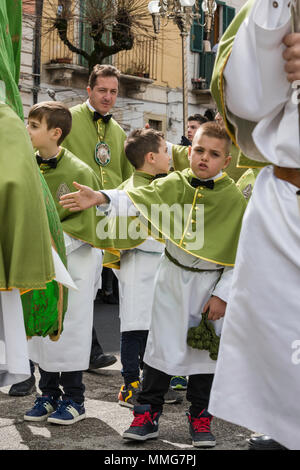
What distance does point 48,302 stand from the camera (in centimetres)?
296

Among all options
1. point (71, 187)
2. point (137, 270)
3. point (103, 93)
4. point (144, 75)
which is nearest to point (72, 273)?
point (71, 187)

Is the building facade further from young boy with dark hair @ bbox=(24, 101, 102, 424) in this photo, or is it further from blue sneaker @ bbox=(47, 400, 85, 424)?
blue sneaker @ bbox=(47, 400, 85, 424)

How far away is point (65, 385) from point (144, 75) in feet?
63.2

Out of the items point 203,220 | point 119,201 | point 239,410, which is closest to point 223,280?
point 203,220

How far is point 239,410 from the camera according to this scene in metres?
2.50

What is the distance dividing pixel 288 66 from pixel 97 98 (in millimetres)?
3685

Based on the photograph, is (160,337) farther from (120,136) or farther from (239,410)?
(120,136)

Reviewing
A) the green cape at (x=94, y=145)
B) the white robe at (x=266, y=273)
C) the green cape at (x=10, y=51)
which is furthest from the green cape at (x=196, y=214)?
the green cape at (x=94, y=145)

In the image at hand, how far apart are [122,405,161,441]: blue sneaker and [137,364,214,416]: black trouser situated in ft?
0.11

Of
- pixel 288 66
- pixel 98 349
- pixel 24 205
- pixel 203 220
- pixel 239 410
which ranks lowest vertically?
pixel 98 349

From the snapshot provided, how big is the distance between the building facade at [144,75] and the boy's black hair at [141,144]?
49.2 feet

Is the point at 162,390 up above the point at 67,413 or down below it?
above

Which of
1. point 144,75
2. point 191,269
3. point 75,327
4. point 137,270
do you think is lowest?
point 75,327

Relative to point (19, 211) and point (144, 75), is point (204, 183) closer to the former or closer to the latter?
point (19, 211)
